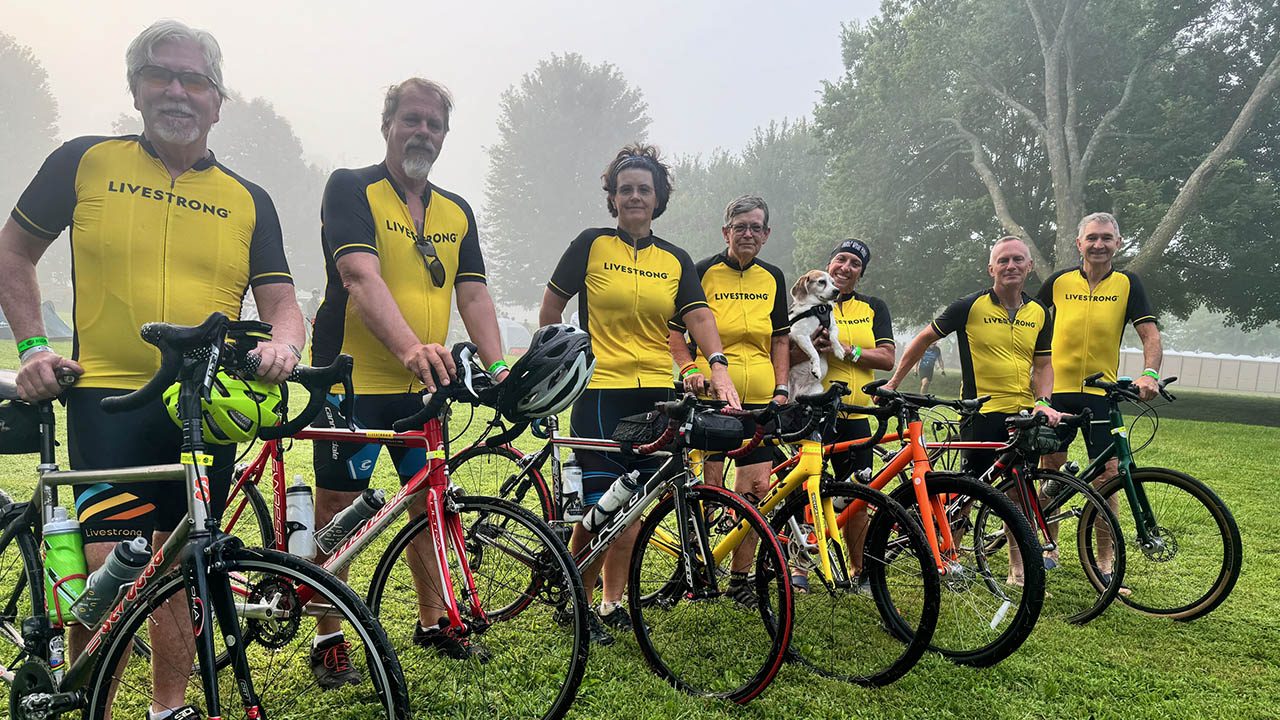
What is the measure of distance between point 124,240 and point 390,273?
867 mm

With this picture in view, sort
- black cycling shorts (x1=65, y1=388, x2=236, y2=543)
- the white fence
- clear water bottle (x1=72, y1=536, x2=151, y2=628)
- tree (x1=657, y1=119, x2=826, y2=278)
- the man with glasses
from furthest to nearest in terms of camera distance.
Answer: the white fence, tree (x1=657, y1=119, x2=826, y2=278), the man with glasses, black cycling shorts (x1=65, y1=388, x2=236, y2=543), clear water bottle (x1=72, y1=536, x2=151, y2=628)

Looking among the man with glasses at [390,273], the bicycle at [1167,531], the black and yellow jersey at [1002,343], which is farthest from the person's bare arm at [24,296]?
the bicycle at [1167,531]

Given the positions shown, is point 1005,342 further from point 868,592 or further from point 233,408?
point 233,408

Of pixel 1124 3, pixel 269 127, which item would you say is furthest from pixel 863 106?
pixel 269 127

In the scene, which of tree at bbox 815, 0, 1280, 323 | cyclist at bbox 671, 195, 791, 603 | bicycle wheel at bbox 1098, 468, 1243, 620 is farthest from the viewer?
tree at bbox 815, 0, 1280, 323

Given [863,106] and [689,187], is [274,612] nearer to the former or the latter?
[863,106]

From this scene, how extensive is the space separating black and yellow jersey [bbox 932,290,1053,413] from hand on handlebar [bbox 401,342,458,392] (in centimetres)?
315

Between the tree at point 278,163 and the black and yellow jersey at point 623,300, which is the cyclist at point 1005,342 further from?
the tree at point 278,163

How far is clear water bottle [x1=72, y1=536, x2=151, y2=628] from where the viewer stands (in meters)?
1.93

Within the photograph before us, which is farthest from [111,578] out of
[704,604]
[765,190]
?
[765,190]

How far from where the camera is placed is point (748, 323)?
3.88 meters

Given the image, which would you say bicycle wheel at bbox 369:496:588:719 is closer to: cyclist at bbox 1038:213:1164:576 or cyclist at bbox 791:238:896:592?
cyclist at bbox 791:238:896:592

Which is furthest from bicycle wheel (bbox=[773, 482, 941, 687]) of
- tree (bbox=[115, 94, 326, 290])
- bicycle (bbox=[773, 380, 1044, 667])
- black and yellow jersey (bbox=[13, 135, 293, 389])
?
tree (bbox=[115, 94, 326, 290])

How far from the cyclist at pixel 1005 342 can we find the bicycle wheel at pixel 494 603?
2.64 m
